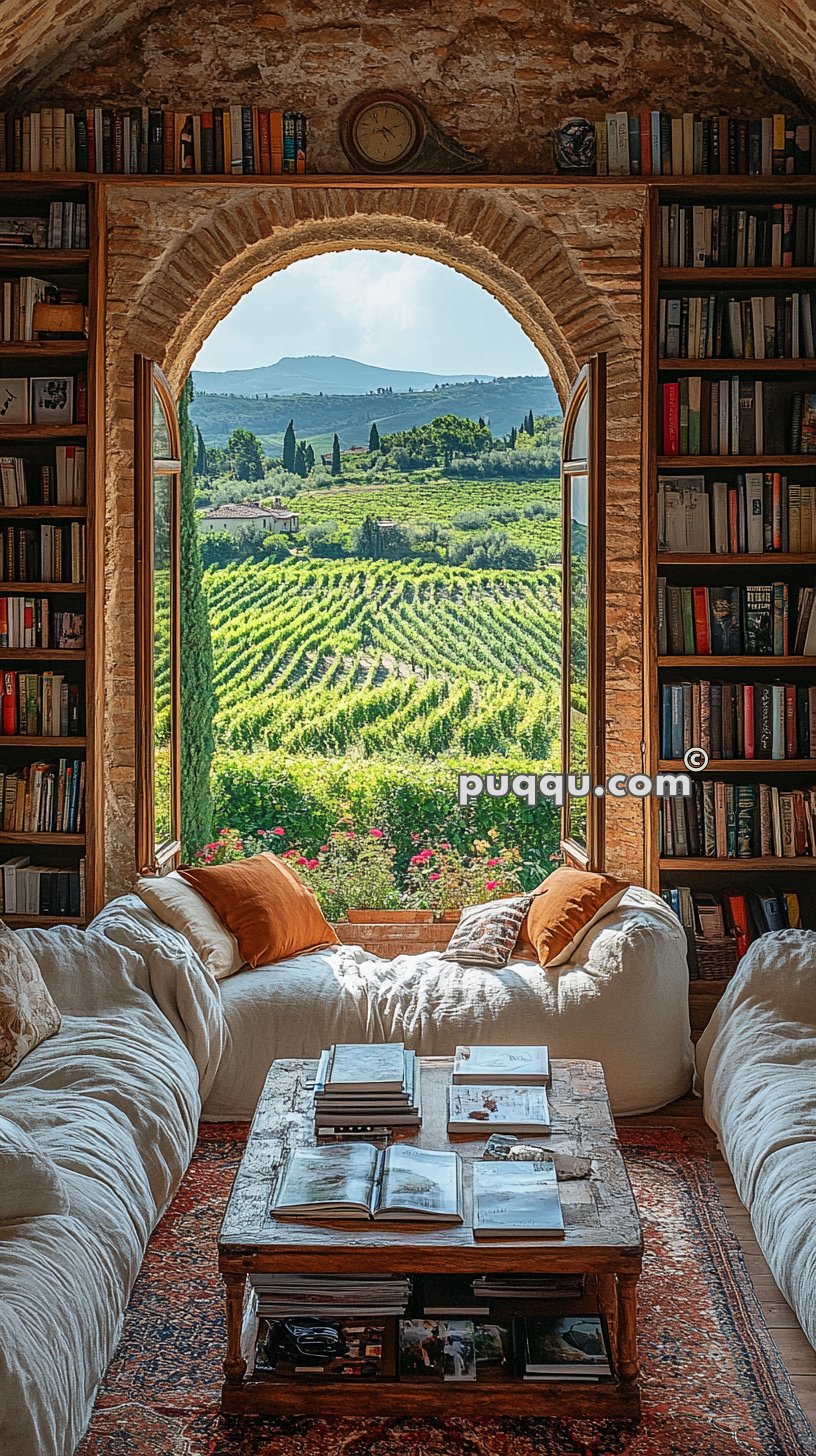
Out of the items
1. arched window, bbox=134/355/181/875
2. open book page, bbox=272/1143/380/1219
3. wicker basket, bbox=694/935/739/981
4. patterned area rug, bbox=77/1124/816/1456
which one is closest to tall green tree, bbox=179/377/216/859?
arched window, bbox=134/355/181/875

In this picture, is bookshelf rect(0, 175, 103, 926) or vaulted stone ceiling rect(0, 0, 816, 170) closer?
bookshelf rect(0, 175, 103, 926)

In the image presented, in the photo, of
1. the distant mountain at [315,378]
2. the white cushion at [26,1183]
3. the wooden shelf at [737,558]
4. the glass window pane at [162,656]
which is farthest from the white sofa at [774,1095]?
the distant mountain at [315,378]

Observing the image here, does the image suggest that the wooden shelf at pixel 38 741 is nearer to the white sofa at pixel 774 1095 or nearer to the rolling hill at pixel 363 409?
the white sofa at pixel 774 1095

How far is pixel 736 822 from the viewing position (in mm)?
4984

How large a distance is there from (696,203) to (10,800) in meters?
3.37

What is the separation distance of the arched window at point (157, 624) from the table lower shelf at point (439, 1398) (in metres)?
2.51

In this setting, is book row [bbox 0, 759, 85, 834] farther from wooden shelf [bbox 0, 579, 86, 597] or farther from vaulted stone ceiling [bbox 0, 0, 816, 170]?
vaulted stone ceiling [bbox 0, 0, 816, 170]

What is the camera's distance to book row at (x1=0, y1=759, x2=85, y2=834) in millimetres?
5023

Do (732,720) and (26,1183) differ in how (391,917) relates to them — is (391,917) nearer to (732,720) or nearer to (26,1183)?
(732,720)

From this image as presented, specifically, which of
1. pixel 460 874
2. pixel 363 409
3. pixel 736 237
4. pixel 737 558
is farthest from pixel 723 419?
pixel 363 409

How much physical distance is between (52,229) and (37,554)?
3.87ft

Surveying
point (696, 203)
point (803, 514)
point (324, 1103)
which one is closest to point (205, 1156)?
point (324, 1103)

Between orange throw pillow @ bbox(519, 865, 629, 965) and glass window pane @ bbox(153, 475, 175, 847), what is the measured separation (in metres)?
1.50

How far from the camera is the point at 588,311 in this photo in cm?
521
